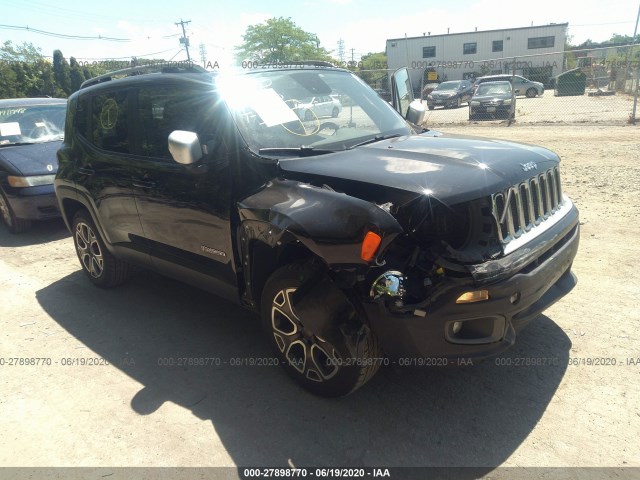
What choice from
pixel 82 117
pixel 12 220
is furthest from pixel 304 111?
pixel 12 220

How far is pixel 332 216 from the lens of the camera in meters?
2.38

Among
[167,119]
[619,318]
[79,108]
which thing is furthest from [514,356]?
[79,108]

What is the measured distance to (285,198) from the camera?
266 centimetres

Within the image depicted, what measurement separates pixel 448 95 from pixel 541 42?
26.9m

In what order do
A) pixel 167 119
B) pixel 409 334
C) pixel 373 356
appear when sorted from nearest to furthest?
pixel 409 334, pixel 373 356, pixel 167 119

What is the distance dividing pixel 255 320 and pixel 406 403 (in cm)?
159

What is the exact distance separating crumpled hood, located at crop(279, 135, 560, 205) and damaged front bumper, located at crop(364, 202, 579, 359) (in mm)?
398

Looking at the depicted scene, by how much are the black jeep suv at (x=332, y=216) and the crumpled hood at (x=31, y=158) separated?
10.4ft

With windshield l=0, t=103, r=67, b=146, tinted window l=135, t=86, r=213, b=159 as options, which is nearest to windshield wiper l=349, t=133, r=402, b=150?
tinted window l=135, t=86, r=213, b=159

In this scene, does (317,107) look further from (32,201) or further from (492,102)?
(492,102)

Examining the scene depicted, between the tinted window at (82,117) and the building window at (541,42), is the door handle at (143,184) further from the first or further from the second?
the building window at (541,42)

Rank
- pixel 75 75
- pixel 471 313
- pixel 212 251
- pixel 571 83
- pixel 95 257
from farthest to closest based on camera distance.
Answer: pixel 75 75
pixel 571 83
pixel 95 257
pixel 212 251
pixel 471 313

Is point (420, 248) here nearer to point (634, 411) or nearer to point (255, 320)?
point (634, 411)

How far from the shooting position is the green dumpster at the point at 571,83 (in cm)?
2908
